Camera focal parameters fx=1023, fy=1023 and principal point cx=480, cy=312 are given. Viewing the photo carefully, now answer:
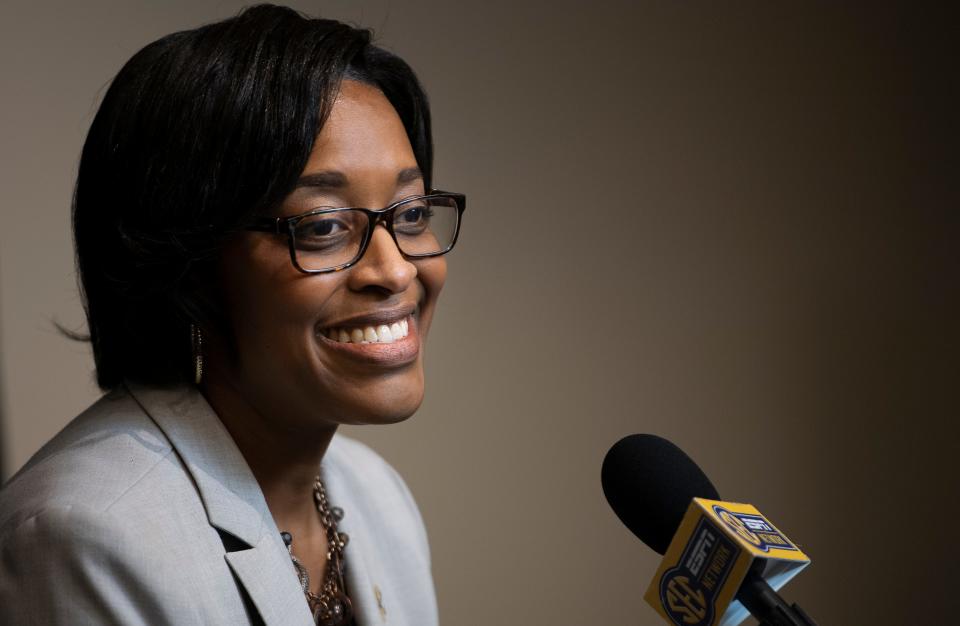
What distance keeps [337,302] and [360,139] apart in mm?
182

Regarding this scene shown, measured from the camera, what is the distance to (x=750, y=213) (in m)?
2.04

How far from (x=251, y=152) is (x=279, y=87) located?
0.27 feet

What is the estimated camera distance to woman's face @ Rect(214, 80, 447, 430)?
108 centimetres

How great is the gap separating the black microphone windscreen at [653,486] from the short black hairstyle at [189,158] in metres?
0.45

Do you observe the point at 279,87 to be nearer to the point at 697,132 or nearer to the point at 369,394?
the point at 369,394

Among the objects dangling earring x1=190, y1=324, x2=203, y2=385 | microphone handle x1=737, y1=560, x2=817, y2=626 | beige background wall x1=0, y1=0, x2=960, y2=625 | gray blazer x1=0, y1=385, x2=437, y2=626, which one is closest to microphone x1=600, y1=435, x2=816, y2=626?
microphone handle x1=737, y1=560, x2=817, y2=626

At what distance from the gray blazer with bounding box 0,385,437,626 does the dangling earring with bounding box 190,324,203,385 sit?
0.11 feet

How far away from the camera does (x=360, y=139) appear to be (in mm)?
1120

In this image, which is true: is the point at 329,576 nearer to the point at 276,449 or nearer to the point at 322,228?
the point at 276,449

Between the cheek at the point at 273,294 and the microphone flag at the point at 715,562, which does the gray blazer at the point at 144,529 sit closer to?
the cheek at the point at 273,294

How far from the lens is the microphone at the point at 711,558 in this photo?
0.70 m

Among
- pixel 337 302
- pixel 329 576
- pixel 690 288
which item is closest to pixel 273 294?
pixel 337 302

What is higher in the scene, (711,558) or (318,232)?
(318,232)

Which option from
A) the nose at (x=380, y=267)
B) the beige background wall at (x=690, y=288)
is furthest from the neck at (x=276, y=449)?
the beige background wall at (x=690, y=288)
